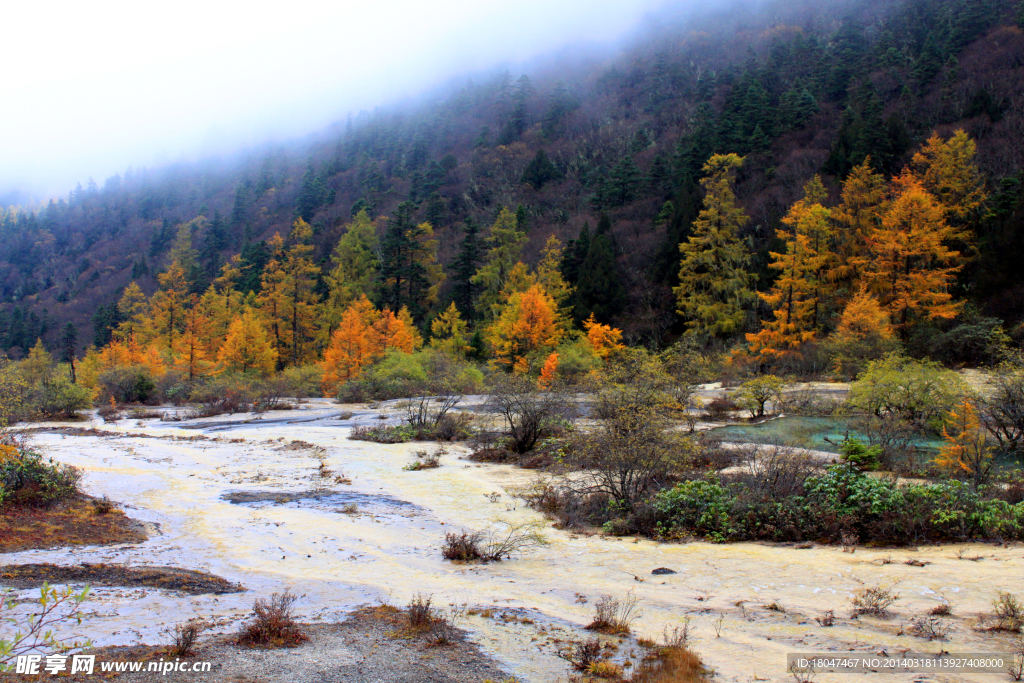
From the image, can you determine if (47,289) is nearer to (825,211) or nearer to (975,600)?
(825,211)

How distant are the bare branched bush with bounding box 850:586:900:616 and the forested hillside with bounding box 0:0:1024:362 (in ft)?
85.1

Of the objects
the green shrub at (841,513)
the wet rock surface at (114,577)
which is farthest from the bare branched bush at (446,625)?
the green shrub at (841,513)

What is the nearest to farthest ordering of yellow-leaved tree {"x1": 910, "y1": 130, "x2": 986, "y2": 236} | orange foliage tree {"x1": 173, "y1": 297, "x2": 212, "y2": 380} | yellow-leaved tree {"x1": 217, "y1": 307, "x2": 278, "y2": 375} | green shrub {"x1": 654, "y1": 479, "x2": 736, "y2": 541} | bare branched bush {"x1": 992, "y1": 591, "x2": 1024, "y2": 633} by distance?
1. bare branched bush {"x1": 992, "y1": 591, "x2": 1024, "y2": 633}
2. green shrub {"x1": 654, "y1": 479, "x2": 736, "y2": 541}
3. yellow-leaved tree {"x1": 910, "y1": 130, "x2": 986, "y2": 236}
4. orange foliage tree {"x1": 173, "y1": 297, "x2": 212, "y2": 380}
5. yellow-leaved tree {"x1": 217, "y1": 307, "x2": 278, "y2": 375}

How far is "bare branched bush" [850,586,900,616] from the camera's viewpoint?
6090 mm

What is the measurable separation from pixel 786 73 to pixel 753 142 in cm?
2248

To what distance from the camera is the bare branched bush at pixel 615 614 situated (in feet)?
19.8

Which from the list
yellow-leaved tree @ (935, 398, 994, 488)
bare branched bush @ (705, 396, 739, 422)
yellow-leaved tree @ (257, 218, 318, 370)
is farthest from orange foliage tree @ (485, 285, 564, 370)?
yellow-leaved tree @ (935, 398, 994, 488)

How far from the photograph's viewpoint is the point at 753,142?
2114 inches

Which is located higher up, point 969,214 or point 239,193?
point 239,193

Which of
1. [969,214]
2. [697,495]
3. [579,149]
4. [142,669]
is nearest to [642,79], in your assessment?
[579,149]

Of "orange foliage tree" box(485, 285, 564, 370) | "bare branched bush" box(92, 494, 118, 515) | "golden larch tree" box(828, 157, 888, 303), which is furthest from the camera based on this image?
"orange foliage tree" box(485, 285, 564, 370)

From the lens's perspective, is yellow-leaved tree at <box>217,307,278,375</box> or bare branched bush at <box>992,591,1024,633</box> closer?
bare branched bush at <box>992,591,1024,633</box>

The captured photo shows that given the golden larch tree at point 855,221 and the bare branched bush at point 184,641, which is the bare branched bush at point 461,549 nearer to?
the bare branched bush at point 184,641

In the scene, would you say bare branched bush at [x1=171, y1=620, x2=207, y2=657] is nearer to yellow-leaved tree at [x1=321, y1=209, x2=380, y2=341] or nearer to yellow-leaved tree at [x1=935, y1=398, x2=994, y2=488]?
yellow-leaved tree at [x1=935, y1=398, x2=994, y2=488]
